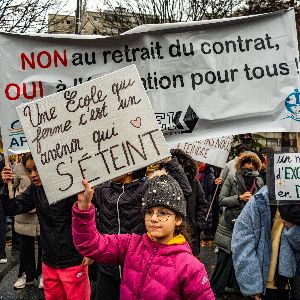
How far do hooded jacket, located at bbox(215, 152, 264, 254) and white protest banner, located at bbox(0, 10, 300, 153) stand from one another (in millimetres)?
2129

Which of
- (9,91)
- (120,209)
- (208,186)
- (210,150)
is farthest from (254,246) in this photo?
(208,186)

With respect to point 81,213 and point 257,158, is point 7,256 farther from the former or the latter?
point 81,213

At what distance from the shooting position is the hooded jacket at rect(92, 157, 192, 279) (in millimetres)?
3873

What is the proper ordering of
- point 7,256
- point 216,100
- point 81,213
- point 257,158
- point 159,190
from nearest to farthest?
point 81,213
point 159,190
point 216,100
point 257,158
point 7,256

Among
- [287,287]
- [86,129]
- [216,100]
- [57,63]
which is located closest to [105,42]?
[57,63]

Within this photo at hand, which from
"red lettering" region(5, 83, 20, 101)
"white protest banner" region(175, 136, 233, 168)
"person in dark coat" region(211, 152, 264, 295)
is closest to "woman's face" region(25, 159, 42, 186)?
"red lettering" region(5, 83, 20, 101)

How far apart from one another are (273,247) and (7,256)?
16.9 feet

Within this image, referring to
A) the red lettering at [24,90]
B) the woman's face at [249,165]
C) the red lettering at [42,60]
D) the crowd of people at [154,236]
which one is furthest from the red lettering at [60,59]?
the woman's face at [249,165]

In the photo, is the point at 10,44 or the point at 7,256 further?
the point at 7,256

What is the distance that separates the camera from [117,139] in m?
2.73

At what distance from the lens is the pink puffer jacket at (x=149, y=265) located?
2539 millimetres

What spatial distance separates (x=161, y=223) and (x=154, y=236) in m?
0.08

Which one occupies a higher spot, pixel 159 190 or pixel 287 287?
pixel 159 190

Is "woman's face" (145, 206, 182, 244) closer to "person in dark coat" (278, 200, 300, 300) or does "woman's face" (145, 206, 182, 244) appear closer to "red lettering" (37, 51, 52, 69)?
"person in dark coat" (278, 200, 300, 300)
